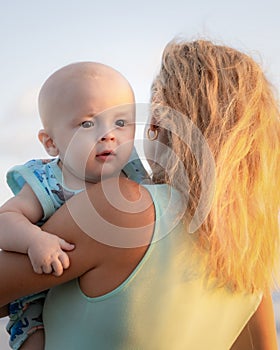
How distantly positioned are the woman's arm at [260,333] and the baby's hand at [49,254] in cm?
67

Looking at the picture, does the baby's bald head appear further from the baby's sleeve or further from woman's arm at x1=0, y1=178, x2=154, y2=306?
woman's arm at x1=0, y1=178, x2=154, y2=306

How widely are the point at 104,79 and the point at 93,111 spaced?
94mm

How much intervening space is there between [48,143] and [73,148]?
4.7 inches

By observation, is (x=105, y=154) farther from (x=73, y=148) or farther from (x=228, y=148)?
(x=228, y=148)

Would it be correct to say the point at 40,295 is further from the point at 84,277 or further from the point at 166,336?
the point at 166,336

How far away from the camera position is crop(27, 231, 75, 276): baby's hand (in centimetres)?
148

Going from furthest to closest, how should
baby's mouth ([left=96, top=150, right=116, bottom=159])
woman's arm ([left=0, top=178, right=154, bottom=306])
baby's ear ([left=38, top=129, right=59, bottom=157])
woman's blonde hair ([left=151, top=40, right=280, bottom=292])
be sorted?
baby's ear ([left=38, top=129, right=59, bottom=157]), baby's mouth ([left=96, top=150, right=116, bottom=159]), woman's blonde hair ([left=151, top=40, right=280, bottom=292]), woman's arm ([left=0, top=178, right=154, bottom=306])

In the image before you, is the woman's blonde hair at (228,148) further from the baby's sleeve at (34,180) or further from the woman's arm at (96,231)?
the baby's sleeve at (34,180)

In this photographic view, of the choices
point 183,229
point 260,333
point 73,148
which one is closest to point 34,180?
point 73,148

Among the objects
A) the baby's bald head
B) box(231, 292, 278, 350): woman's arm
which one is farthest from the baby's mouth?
box(231, 292, 278, 350): woman's arm

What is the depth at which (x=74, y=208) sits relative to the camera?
4.91 feet

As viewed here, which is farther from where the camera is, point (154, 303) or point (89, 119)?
point (89, 119)

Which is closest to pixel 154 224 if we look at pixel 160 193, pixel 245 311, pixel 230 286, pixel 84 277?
pixel 160 193

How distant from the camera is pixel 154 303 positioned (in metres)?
1.55
